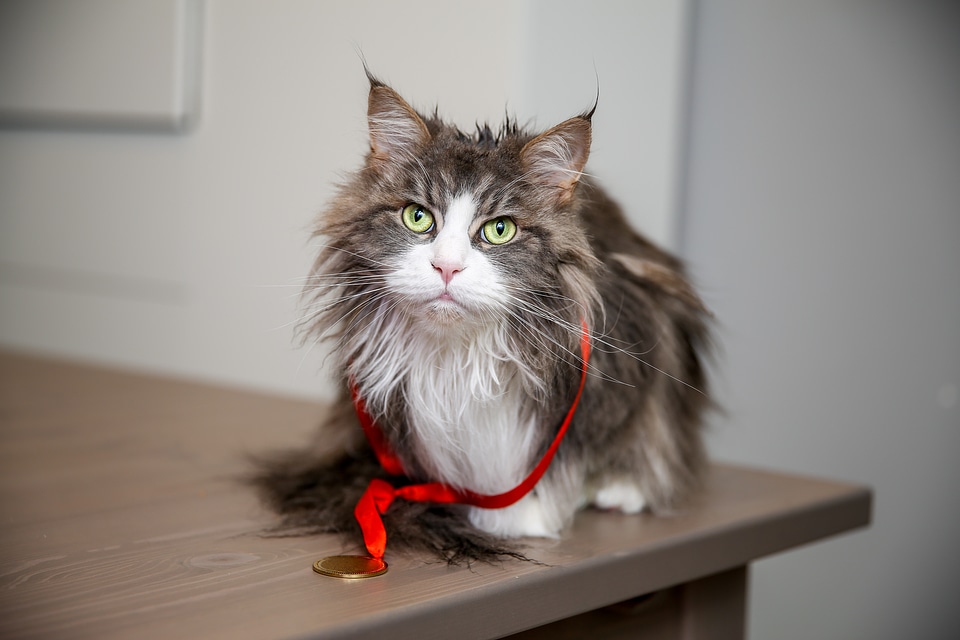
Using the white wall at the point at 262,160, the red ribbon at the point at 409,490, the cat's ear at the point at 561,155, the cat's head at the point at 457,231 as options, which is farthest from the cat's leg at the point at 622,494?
the white wall at the point at 262,160

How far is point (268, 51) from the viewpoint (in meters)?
1.99

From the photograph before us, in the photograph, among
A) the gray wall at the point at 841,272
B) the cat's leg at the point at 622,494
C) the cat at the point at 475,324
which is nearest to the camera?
the cat at the point at 475,324

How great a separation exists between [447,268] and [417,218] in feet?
0.31

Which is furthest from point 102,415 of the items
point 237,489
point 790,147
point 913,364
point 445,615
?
point 913,364

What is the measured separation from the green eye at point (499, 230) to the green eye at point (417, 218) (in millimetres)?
55

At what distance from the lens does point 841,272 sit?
186cm

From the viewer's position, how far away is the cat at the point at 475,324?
2.98 ft

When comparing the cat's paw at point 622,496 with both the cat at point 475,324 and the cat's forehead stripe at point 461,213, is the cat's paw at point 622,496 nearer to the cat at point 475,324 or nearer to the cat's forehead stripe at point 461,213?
the cat at point 475,324

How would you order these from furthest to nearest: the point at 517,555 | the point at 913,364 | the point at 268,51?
the point at 268,51 → the point at 913,364 → the point at 517,555

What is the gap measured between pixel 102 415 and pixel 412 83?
33.6 inches

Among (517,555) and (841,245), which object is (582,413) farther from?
(841,245)

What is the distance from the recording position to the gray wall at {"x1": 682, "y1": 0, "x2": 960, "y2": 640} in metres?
1.79

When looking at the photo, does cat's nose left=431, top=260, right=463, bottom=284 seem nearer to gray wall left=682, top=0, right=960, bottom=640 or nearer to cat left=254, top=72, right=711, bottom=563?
cat left=254, top=72, right=711, bottom=563

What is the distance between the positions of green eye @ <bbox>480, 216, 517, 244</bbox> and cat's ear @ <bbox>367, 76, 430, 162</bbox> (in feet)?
0.38
